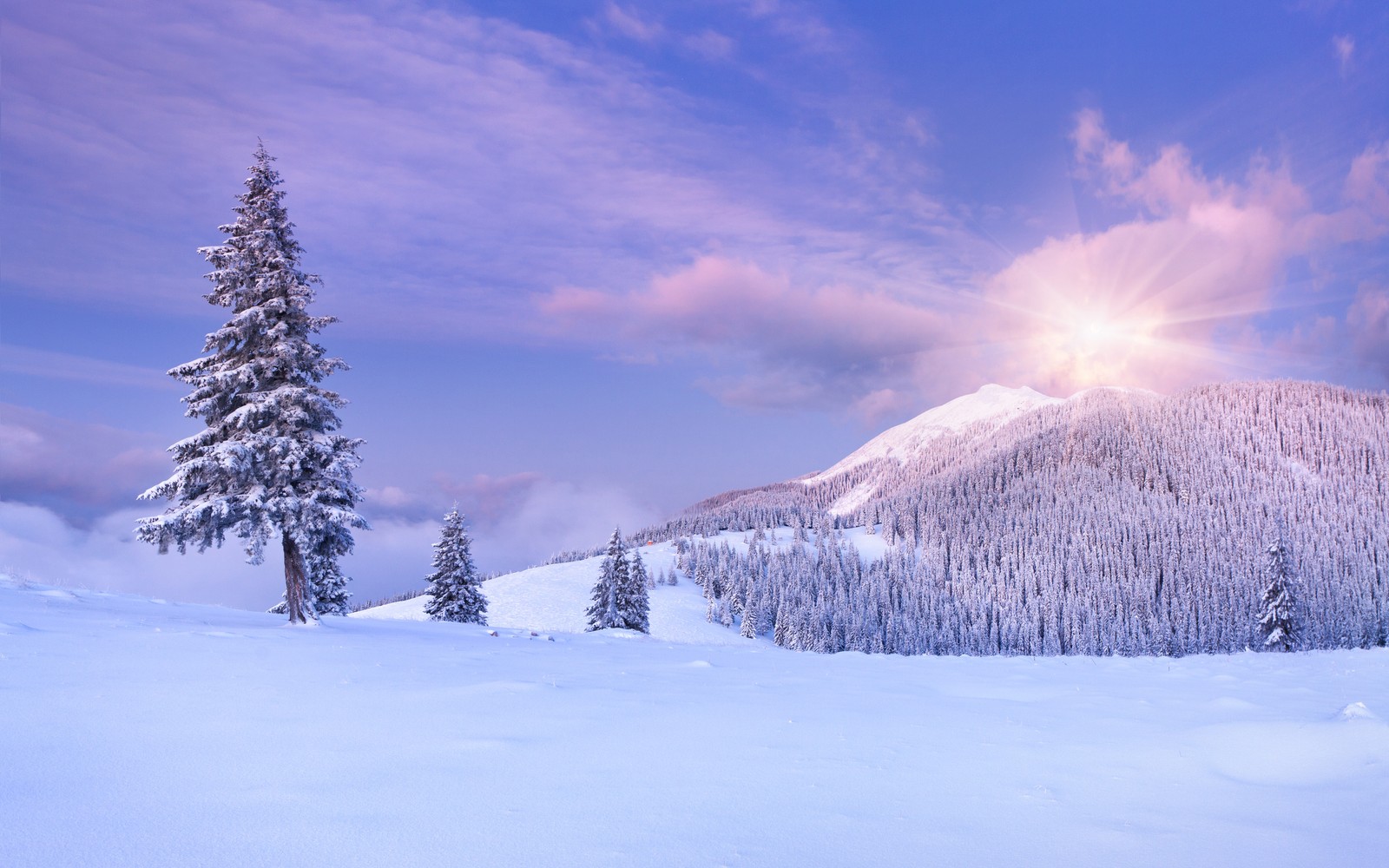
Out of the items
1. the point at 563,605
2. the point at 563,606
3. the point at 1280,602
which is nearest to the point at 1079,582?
the point at 563,605

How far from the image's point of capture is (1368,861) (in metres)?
4.98

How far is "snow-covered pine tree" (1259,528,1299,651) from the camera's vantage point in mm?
43156

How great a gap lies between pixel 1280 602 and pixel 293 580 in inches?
2193

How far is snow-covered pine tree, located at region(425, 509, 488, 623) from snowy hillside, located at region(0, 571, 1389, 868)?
32.8m

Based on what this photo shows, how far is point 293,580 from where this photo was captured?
20328 millimetres

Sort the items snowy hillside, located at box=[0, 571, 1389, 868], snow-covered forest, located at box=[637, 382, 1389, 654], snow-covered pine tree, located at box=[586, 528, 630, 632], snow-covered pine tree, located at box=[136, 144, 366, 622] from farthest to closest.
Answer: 1. snow-covered forest, located at box=[637, 382, 1389, 654]
2. snow-covered pine tree, located at box=[586, 528, 630, 632]
3. snow-covered pine tree, located at box=[136, 144, 366, 622]
4. snowy hillside, located at box=[0, 571, 1389, 868]

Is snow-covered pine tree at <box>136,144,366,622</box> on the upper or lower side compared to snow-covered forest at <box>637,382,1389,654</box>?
upper

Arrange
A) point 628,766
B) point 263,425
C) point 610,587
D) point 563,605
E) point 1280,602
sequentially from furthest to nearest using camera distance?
point 563,605 → point 610,587 → point 1280,602 → point 263,425 → point 628,766

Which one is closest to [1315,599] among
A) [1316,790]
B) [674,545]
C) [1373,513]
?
[1373,513]

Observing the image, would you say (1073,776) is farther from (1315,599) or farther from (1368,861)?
(1315,599)

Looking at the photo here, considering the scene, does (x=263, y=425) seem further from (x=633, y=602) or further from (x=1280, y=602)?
(x=1280, y=602)

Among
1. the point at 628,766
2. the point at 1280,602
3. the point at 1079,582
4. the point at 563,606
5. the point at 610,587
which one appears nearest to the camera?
the point at 628,766

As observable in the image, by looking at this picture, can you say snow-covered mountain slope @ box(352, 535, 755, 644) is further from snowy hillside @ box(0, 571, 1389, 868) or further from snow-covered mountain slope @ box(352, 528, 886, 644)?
snowy hillside @ box(0, 571, 1389, 868)

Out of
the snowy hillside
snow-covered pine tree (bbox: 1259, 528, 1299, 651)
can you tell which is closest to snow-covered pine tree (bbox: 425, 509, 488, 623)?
the snowy hillside
